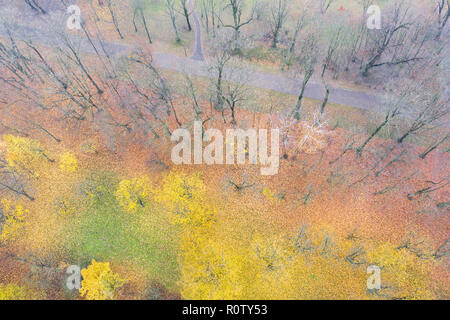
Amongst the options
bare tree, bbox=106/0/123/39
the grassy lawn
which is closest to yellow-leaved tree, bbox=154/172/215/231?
the grassy lawn

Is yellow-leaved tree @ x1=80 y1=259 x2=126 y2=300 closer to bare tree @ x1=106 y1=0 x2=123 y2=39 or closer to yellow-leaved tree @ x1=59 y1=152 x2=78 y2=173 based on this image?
yellow-leaved tree @ x1=59 y1=152 x2=78 y2=173

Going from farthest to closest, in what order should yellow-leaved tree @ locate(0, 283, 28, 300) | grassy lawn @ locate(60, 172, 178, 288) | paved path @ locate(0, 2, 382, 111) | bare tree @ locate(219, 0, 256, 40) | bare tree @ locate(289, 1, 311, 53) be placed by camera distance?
1. bare tree @ locate(219, 0, 256, 40)
2. bare tree @ locate(289, 1, 311, 53)
3. paved path @ locate(0, 2, 382, 111)
4. grassy lawn @ locate(60, 172, 178, 288)
5. yellow-leaved tree @ locate(0, 283, 28, 300)

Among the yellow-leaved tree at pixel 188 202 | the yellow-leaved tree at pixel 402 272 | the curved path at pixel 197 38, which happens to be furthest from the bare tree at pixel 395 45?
the yellow-leaved tree at pixel 188 202

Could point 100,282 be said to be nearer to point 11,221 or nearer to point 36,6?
point 11,221

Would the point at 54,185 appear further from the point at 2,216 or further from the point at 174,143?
the point at 174,143
